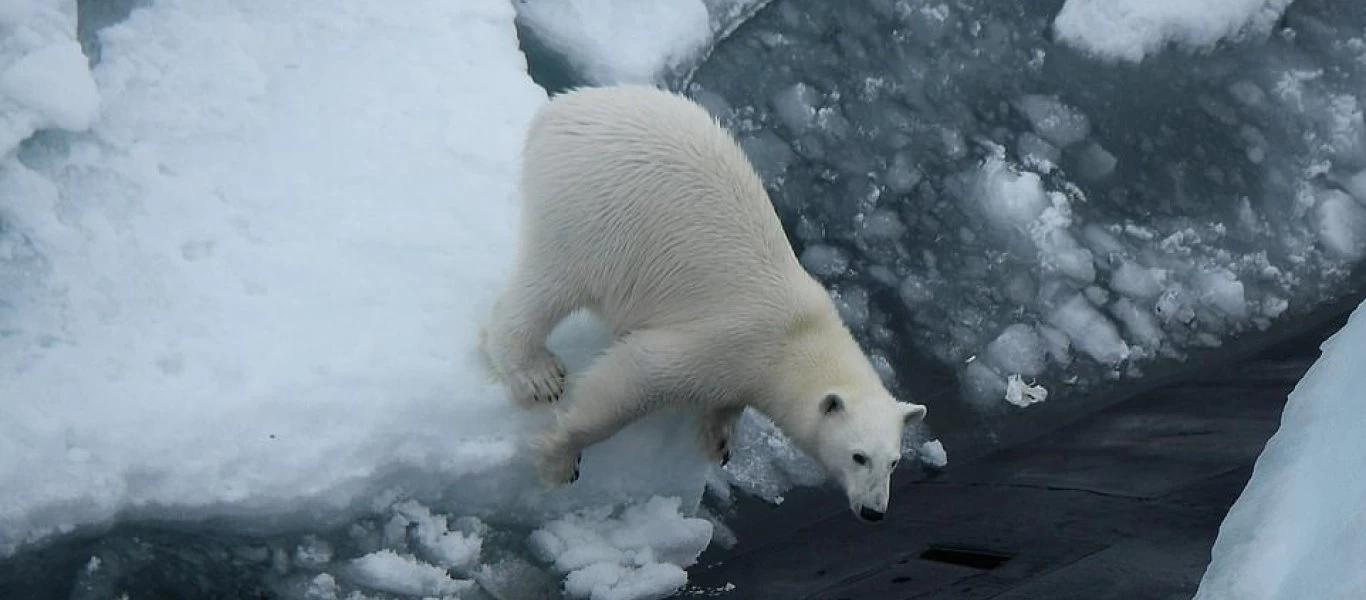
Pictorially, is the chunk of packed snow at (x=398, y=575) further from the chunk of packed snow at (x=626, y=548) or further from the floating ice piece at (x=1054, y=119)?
the floating ice piece at (x=1054, y=119)

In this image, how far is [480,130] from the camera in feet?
14.6

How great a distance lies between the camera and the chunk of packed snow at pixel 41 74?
12.6 ft

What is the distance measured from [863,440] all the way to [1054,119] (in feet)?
6.61

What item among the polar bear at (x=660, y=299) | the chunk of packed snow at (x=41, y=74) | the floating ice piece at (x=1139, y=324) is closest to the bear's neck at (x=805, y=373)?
the polar bear at (x=660, y=299)

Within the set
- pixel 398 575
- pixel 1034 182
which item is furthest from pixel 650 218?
pixel 1034 182

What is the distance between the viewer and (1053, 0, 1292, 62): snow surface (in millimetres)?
5508

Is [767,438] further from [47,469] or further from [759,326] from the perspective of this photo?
[47,469]

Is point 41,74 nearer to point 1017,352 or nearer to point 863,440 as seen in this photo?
point 863,440

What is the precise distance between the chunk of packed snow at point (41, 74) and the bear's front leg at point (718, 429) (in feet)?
5.64

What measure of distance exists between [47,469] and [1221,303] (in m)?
3.37

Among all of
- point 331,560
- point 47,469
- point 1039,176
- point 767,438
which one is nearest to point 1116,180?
point 1039,176

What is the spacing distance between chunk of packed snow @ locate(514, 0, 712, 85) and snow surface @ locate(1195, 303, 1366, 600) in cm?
220

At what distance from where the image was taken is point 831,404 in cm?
375

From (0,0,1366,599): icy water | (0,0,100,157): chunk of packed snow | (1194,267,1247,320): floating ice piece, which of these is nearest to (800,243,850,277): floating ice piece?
(0,0,1366,599): icy water
